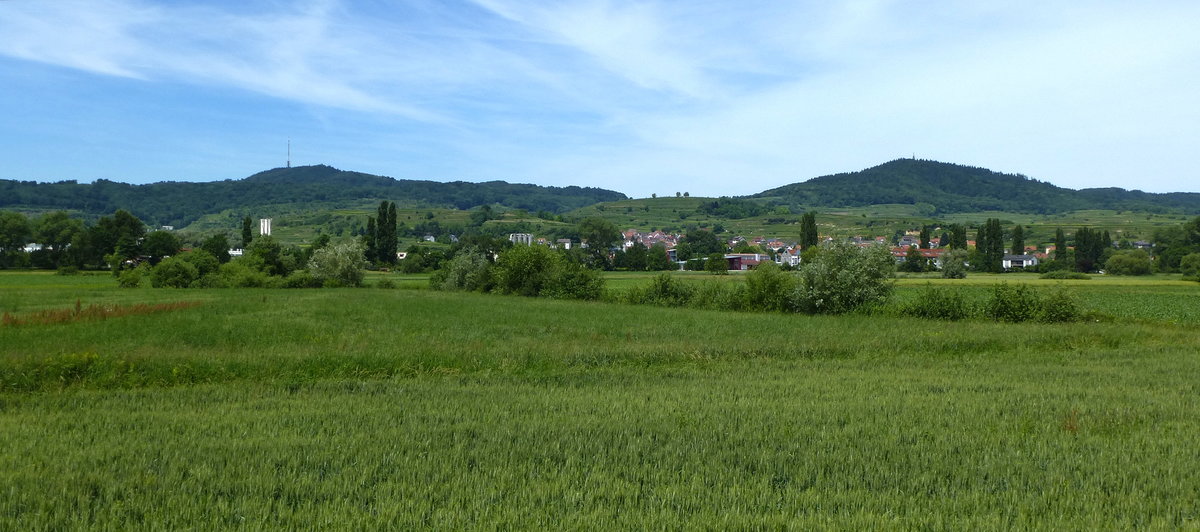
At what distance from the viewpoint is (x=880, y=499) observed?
314 inches

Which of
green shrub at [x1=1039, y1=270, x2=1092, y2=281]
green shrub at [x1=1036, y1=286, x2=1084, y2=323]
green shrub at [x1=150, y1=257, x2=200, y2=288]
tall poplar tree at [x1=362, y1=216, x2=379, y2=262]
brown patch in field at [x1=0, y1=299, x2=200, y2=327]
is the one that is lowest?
green shrub at [x1=1039, y1=270, x2=1092, y2=281]

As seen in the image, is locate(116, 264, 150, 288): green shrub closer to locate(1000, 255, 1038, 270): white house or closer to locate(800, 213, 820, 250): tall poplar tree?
locate(800, 213, 820, 250): tall poplar tree

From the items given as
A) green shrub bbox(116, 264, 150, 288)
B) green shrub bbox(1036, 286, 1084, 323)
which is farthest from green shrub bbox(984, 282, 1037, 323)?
→ green shrub bbox(116, 264, 150, 288)

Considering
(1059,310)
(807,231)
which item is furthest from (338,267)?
(807,231)

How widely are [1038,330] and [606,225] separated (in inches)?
4069

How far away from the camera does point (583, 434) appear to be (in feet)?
35.8

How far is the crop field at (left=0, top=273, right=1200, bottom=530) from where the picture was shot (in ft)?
25.1

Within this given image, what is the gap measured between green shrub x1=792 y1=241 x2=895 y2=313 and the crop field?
1356cm

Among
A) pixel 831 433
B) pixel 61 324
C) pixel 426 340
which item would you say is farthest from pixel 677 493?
pixel 61 324

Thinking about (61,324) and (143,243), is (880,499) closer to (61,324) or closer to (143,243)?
(61,324)

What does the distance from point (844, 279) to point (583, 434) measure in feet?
95.9

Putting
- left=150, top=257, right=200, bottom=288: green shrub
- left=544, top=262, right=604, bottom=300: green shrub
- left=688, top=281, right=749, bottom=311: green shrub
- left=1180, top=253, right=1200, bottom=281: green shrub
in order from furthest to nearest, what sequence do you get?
left=1180, top=253, right=1200, bottom=281: green shrub
left=150, top=257, right=200, bottom=288: green shrub
left=544, top=262, right=604, bottom=300: green shrub
left=688, top=281, right=749, bottom=311: green shrub

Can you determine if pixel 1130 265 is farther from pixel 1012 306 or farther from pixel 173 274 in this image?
pixel 173 274

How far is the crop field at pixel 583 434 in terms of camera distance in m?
7.64
